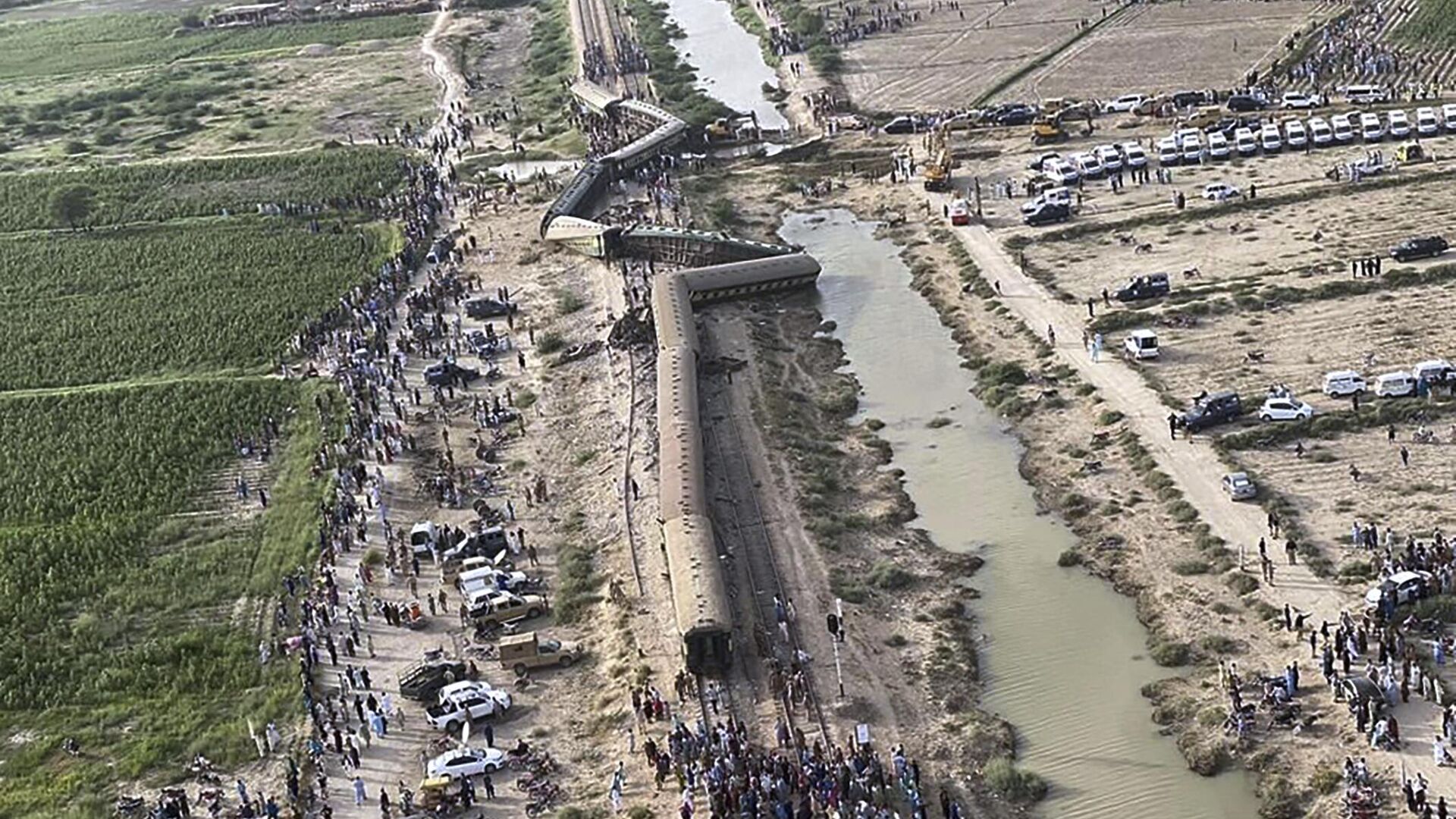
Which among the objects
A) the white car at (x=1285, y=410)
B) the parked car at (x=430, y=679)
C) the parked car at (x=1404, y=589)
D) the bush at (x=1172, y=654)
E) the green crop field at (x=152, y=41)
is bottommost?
the bush at (x=1172, y=654)

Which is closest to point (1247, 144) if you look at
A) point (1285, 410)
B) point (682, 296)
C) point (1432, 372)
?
point (682, 296)

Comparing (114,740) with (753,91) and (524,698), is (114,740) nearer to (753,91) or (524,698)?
(524,698)

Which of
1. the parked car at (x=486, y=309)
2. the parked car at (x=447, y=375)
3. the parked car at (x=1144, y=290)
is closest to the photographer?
the parked car at (x=447, y=375)

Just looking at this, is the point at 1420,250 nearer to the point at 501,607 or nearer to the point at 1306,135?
the point at 1306,135

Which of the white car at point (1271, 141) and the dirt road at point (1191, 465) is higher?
the white car at point (1271, 141)

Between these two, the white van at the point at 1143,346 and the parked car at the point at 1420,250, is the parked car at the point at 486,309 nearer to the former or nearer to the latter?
the white van at the point at 1143,346

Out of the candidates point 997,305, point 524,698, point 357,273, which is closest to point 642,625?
point 524,698

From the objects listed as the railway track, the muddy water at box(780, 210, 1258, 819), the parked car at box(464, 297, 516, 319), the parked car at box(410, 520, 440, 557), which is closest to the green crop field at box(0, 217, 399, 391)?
the parked car at box(464, 297, 516, 319)

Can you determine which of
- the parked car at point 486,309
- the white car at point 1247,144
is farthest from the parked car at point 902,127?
the parked car at point 486,309
